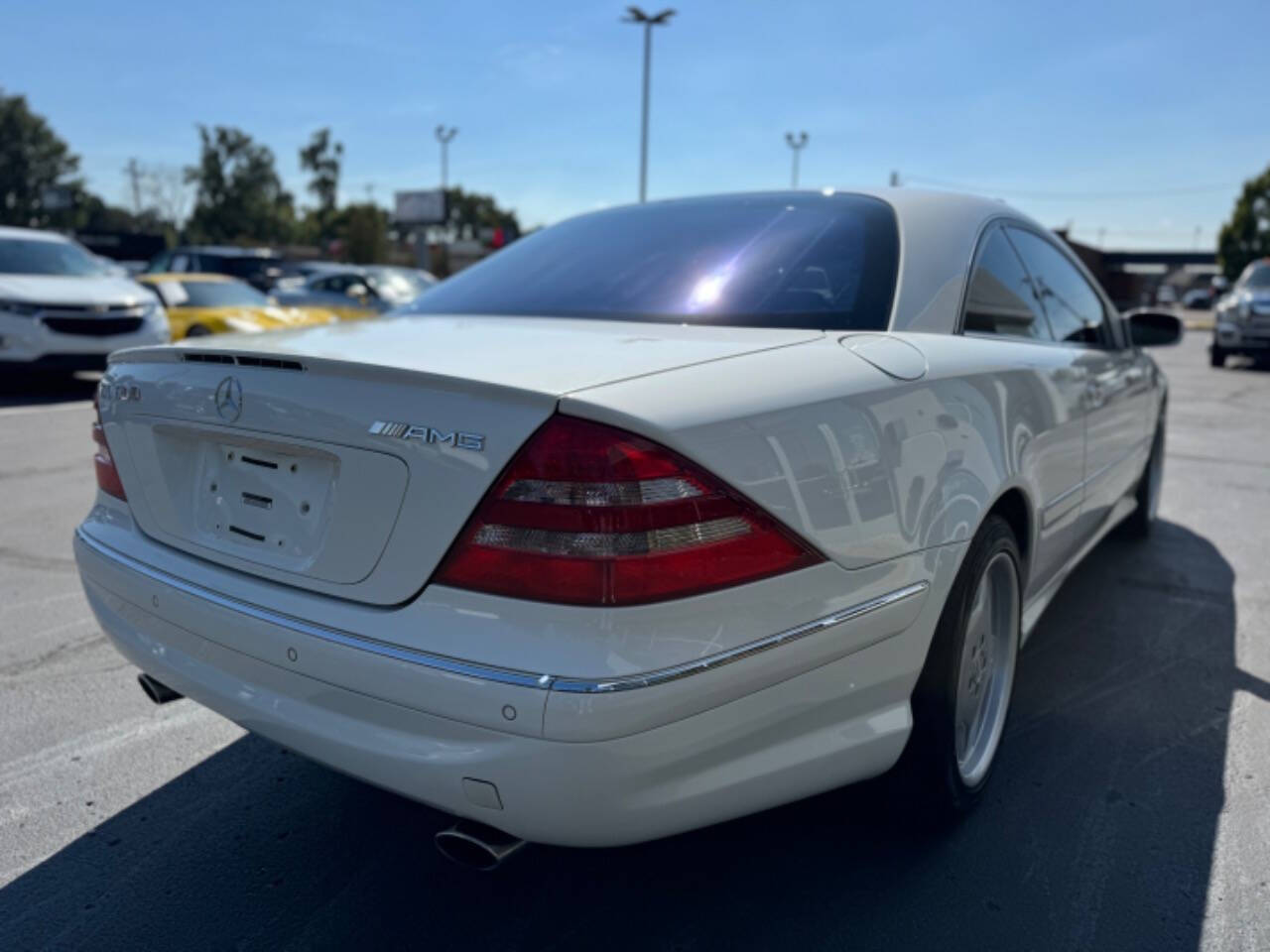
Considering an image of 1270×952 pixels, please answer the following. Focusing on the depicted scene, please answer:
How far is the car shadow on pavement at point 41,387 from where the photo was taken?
9.39 meters

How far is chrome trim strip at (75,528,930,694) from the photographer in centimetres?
156

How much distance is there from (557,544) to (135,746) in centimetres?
185

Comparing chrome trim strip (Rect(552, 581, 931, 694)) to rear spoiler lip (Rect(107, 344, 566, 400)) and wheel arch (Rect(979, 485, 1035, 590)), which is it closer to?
rear spoiler lip (Rect(107, 344, 566, 400))

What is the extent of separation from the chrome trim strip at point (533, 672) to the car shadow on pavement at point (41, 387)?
8724 millimetres

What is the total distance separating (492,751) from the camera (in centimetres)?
162

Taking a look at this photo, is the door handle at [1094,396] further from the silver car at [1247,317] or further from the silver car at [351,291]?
the silver car at [1247,317]

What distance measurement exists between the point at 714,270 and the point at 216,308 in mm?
10594

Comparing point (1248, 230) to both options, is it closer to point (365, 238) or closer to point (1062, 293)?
point (365, 238)

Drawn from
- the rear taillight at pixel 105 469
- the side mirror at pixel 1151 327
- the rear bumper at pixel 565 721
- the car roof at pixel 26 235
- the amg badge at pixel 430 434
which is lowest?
the rear bumper at pixel 565 721

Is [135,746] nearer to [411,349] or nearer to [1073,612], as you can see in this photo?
[411,349]

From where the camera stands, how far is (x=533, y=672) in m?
1.58

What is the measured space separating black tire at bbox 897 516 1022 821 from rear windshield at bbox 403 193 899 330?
0.61 metres

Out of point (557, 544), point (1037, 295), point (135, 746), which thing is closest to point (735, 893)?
point (557, 544)

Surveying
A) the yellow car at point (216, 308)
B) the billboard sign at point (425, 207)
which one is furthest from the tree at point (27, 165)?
the yellow car at point (216, 308)
